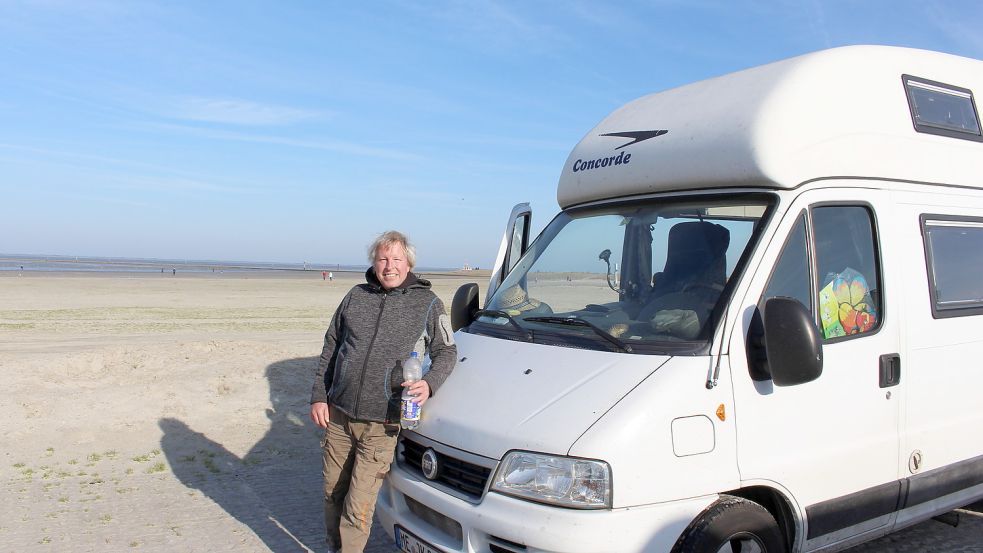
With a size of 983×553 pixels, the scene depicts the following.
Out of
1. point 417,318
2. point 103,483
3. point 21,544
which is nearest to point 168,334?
point 103,483

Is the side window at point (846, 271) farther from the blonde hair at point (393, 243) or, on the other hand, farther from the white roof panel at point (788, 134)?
the blonde hair at point (393, 243)

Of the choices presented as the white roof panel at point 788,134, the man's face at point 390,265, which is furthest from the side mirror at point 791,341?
the man's face at point 390,265

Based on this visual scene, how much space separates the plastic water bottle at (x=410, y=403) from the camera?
4098mm

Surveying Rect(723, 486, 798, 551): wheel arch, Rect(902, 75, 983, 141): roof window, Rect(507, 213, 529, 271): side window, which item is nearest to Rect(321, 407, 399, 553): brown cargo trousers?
Rect(723, 486, 798, 551): wheel arch

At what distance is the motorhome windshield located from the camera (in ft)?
13.1

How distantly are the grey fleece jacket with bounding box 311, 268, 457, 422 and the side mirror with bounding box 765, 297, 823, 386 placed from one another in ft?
5.71

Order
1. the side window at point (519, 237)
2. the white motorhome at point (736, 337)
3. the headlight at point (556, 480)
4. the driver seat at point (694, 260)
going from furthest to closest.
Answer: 1. the side window at point (519, 237)
2. the driver seat at point (694, 260)
3. the white motorhome at point (736, 337)
4. the headlight at point (556, 480)

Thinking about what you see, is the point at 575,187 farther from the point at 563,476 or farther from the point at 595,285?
the point at 563,476

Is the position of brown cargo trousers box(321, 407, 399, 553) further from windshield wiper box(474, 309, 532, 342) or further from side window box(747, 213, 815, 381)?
side window box(747, 213, 815, 381)

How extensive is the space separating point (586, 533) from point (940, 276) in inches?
117

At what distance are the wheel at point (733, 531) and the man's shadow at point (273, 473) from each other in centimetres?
252

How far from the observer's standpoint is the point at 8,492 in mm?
6027

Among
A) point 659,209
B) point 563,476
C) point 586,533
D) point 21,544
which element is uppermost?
point 659,209

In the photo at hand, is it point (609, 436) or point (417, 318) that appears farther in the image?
point (417, 318)
